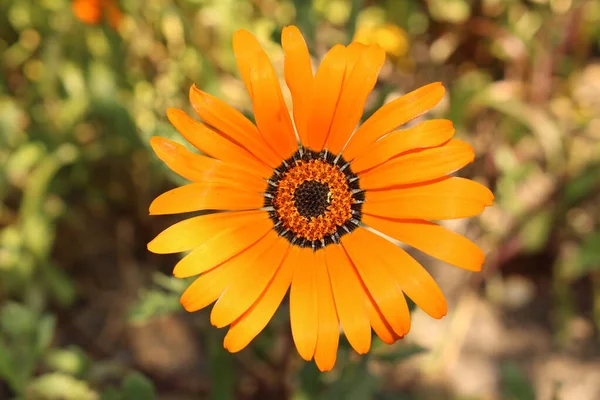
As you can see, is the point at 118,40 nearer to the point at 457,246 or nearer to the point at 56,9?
the point at 56,9

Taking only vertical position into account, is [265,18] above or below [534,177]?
above

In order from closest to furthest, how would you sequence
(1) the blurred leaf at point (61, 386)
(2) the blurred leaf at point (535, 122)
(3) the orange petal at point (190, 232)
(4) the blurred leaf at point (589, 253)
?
(3) the orange petal at point (190, 232)
(1) the blurred leaf at point (61, 386)
(4) the blurred leaf at point (589, 253)
(2) the blurred leaf at point (535, 122)

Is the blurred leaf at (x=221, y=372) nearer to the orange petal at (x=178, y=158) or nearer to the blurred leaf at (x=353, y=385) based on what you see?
the blurred leaf at (x=353, y=385)

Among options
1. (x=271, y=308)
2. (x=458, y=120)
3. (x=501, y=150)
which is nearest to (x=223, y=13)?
(x=458, y=120)

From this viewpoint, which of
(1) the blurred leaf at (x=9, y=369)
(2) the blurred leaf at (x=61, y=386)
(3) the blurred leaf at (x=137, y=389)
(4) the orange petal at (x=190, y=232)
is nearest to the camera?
(4) the orange petal at (x=190, y=232)

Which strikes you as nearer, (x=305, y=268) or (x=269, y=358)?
(x=305, y=268)

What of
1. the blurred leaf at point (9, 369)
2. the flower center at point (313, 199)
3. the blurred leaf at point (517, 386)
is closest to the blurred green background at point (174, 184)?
the blurred leaf at point (517, 386)
